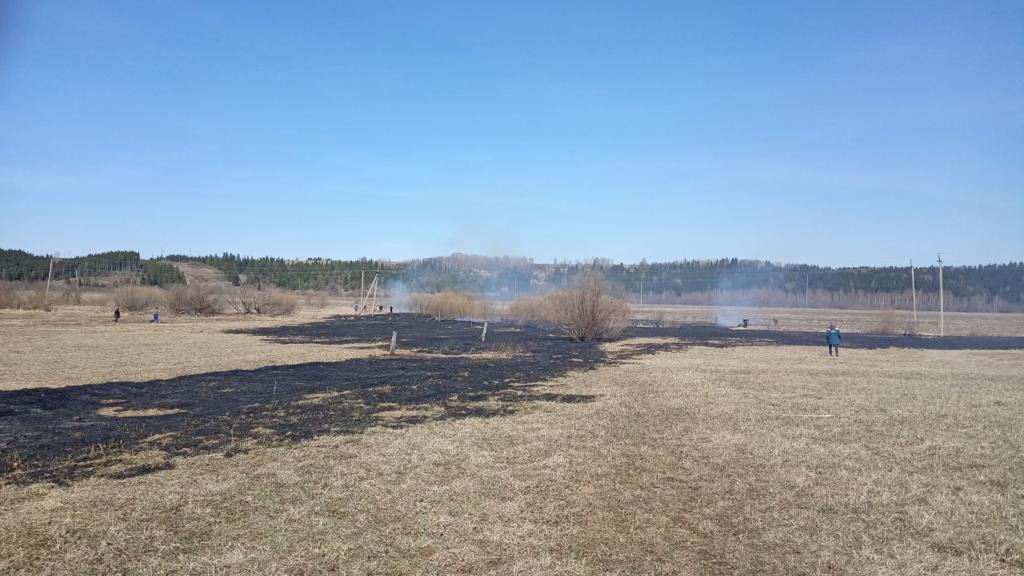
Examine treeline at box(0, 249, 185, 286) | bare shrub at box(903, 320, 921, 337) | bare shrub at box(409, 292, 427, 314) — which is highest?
treeline at box(0, 249, 185, 286)

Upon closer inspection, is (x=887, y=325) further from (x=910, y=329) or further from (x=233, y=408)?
(x=233, y=408)

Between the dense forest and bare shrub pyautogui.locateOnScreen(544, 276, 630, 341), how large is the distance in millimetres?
39047

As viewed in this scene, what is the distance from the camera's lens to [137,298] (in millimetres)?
51969

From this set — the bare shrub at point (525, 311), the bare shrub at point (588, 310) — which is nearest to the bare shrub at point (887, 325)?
the bare shrub at point (588, 310)

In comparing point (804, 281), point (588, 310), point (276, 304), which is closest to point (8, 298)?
point (276, 304)

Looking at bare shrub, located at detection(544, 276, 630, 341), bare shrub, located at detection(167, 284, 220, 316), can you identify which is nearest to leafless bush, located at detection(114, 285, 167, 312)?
bare shrub, located at detection(167, 284, 220, 316)

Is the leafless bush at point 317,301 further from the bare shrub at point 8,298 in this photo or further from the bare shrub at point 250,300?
the bare shrub at point 8,298

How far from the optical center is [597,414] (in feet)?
40.8

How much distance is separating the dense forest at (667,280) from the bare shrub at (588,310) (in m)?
39.0

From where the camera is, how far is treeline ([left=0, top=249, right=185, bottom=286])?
85375mm

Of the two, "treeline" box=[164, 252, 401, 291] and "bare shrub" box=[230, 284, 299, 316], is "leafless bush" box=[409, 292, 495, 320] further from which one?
"treeline" box=[164, 252, 401, 291]

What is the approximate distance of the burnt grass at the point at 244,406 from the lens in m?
8.71

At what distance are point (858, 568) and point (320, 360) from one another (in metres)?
18.8

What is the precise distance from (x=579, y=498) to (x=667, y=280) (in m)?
115
